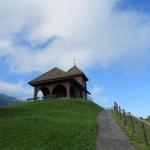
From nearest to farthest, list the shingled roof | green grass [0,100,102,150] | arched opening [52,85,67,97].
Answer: green grass [0,100,102,150] → the shingled roof → arched opening [52,85,67,97]

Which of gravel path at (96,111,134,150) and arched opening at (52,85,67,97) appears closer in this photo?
gravel path at (96,111,134,150)

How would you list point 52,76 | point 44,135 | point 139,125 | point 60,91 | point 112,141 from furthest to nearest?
point 60,91 → point 52,76 → point 139,125 → point 44,135 → point 112,141

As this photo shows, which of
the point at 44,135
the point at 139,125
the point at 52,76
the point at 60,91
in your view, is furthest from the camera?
the point at 60,91

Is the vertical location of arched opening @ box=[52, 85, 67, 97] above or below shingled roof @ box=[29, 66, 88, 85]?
below

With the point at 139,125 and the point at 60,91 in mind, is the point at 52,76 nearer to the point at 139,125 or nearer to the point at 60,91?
the point at 60,91

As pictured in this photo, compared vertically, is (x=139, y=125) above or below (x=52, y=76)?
below

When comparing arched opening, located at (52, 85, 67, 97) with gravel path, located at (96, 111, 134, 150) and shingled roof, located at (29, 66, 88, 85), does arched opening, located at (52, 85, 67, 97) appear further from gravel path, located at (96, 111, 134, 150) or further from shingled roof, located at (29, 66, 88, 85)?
gravel path, located at (96, 111, 134, 150)

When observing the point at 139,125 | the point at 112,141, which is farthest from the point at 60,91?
the point at 112,141

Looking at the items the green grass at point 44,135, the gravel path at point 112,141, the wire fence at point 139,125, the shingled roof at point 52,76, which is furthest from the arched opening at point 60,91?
the gravel path at point 112,141

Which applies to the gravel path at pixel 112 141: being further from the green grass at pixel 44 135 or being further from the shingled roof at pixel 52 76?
the shingled roof at pixel 52 76

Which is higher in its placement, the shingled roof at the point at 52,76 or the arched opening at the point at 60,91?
the shingled roof at the point at 52,76

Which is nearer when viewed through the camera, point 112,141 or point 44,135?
point 112,141

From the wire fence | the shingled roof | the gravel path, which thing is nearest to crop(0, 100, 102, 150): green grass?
the gravel path

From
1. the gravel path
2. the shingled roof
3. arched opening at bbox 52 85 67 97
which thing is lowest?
the gravel path
